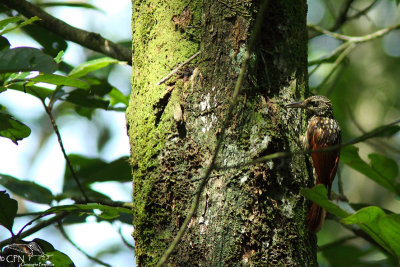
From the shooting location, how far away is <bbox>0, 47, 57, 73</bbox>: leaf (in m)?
1.95

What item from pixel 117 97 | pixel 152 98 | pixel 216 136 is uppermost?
pixel 117 97

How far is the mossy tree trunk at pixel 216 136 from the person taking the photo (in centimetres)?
203

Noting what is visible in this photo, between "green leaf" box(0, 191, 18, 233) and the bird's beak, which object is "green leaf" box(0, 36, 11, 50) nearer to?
"green leaf" box(0, 191, 18, 233)

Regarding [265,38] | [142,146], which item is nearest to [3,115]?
[142,146]

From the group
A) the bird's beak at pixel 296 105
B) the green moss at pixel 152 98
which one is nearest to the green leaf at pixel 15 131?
the green moss at pixel 152 98

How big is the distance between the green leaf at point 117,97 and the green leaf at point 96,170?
43 centimetres

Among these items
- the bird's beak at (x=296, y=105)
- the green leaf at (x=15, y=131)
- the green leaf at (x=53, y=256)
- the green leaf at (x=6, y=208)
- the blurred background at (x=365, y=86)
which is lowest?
the green leaf at (x=53, y=256)

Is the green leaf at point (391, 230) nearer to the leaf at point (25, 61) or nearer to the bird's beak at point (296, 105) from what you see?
the bird's beak at point (296, 105)

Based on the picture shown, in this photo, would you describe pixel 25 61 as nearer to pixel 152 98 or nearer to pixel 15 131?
pixel 152 98

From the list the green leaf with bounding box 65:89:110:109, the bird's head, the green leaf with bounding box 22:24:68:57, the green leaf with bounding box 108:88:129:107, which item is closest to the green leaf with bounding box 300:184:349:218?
the bird's head

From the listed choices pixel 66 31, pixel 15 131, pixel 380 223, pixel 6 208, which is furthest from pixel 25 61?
pixel 380 223

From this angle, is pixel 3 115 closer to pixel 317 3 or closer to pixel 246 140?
pixel 246 140

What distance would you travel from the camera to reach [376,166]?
2.98 meters

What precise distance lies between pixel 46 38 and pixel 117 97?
655mm
